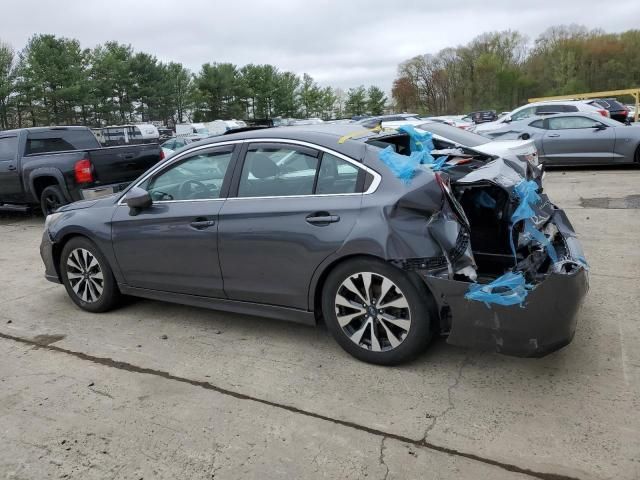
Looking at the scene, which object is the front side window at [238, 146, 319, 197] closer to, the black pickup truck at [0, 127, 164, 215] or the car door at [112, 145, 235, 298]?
the car door at [112, 145, 235, 298]

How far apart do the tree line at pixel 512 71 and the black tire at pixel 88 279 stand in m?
63.2

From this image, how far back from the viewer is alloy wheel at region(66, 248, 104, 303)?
488 cm

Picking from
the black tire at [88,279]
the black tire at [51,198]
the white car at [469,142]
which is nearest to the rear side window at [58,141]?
the black tire at [51,198]

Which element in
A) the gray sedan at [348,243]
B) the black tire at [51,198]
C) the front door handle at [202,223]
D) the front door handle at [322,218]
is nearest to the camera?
the gray sedan at [348,243]

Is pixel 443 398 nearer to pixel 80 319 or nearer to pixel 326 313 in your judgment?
pixel 326 313

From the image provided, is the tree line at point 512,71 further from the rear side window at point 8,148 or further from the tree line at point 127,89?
the rear side window at point 8,148

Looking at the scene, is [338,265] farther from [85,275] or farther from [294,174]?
[85,275]

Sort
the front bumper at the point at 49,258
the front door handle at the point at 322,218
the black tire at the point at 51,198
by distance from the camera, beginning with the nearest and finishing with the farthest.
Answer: the front door handle at the point at 322,218 < the front bumper at the point at 49,258 < the black tire at the point at 51,198

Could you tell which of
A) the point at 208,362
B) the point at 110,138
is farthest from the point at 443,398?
the point at 110,138

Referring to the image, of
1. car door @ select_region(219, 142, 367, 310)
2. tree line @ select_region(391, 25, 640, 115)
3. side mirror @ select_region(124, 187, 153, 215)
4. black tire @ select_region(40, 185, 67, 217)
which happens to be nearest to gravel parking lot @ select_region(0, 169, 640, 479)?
car door @ select_region(219, 142, 367, 310)

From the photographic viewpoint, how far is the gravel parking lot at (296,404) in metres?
2.71

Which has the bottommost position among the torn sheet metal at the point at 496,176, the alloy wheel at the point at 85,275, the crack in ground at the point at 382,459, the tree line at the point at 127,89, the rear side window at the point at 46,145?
the crack in ground at the point at 382,459

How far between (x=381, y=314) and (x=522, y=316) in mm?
864

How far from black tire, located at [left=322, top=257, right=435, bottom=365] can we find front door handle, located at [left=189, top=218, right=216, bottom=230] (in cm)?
105
